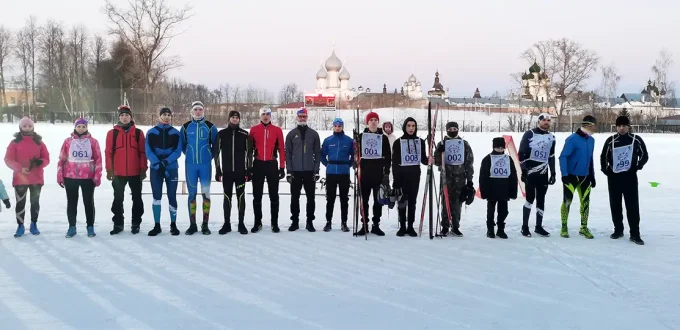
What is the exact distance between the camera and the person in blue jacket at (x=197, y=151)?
6934 mm

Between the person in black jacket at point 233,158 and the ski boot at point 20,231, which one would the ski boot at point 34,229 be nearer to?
the ski boot at point 20,231

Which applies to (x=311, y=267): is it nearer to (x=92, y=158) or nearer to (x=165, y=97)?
(x=92, y=158)

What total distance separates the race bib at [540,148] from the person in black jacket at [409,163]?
1.47 meters

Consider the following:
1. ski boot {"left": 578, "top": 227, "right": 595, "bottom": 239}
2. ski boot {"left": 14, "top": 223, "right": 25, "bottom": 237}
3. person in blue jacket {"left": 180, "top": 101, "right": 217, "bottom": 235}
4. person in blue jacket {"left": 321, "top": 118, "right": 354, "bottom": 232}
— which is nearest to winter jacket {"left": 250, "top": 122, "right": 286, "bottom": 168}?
person in blue jacket {"left": 180, "top": 101, "right": 217, "bottom": 235}

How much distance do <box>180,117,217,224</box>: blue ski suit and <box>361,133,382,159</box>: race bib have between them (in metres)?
2.02

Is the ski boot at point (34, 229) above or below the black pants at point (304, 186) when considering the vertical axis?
below

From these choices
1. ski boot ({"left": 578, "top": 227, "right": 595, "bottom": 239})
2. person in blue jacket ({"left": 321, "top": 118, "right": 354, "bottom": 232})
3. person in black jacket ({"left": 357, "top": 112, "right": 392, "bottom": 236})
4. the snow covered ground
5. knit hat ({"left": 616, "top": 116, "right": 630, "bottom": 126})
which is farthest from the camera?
person in blue jacket ({"left": 321, "top": 118, "right": 354, "bottom": 232})

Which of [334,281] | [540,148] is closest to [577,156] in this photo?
[540,148]

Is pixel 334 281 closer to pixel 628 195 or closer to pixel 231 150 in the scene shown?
pixel 231 150

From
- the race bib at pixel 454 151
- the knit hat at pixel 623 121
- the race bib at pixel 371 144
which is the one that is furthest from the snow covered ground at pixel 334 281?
the knit hat at pixel 623 121

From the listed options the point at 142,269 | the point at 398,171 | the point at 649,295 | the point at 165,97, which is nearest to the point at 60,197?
the point at 142,269

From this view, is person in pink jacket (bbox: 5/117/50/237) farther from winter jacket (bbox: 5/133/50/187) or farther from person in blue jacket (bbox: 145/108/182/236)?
person in blue jacket (bbox: 145/108/182/236)

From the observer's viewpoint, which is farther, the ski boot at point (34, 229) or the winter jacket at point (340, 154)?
the winter jacket at point (340, 154)

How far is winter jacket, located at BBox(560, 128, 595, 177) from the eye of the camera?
7.04 metres
